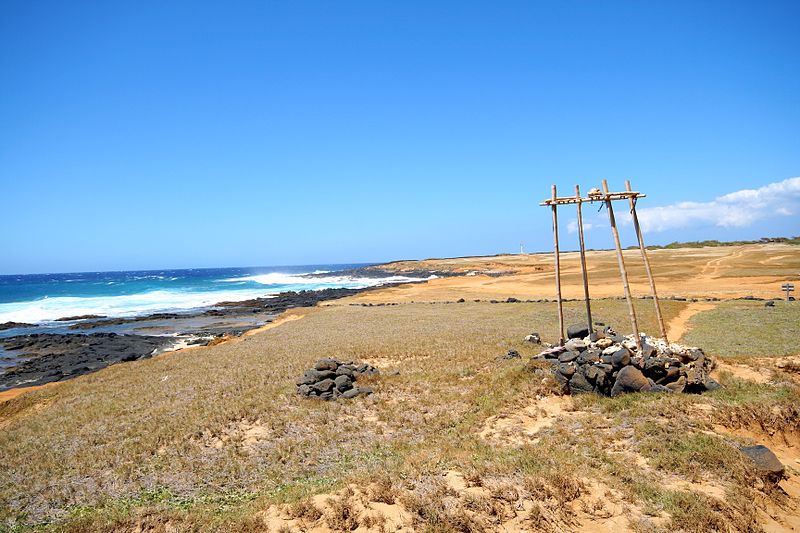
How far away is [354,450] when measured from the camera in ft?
35.0

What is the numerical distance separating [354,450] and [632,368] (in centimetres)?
811

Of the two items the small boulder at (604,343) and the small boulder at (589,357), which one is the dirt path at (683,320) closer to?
the small boulder at (604,343)

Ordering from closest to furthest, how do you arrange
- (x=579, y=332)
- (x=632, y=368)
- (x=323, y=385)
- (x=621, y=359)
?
1. (x=632, y=368)
2. (x=621, y=359)
3. (x=323, y=385)
4. (x=579, y=332)

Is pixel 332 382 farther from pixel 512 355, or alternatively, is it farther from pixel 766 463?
pixel 766 463

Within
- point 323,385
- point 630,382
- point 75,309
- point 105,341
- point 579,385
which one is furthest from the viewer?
point 75,309

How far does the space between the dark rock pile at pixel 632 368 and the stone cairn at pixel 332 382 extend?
22.8 feet

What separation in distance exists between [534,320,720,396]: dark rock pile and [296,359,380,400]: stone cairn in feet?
22.8

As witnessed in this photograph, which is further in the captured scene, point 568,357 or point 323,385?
point 323,385

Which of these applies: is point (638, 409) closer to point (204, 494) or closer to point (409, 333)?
point (204, 494)

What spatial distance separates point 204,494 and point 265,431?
3496 mm

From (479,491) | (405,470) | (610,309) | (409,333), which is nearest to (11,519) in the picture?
(405,470)

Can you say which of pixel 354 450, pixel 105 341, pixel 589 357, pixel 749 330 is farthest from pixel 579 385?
pixel 105 341

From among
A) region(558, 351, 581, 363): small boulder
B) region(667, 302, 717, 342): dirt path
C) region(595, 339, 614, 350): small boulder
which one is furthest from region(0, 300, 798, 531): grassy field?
region(667, 302, 717, 342): dirt path

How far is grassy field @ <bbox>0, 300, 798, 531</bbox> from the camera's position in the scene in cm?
731
